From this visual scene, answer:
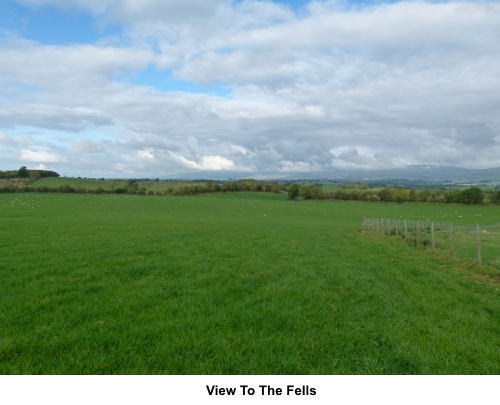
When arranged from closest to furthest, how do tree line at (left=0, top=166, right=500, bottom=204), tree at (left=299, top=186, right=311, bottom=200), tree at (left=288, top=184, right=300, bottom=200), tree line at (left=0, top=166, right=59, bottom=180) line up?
tree line at (left=0, top=166, right=500, bottom=204) → tree at (left=299, top=186, right=311, bottom=200) → tree at (left=288, top=184, right=300, bottom=200) → tree line at (left=0, top=166, right=59, bottom=180)

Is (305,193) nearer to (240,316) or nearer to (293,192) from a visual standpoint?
(293,192)

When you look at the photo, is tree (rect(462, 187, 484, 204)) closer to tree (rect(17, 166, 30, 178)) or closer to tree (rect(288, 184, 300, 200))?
tree (rect(288, 184, 300, 200))

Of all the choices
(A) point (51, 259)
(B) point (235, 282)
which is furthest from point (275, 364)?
(A) point (51, 259)

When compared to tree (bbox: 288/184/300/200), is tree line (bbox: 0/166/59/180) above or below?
above

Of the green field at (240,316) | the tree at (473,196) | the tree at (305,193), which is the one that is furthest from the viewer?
the tree at (305,193)

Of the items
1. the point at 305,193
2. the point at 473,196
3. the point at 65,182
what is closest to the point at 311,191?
the point at 305,193

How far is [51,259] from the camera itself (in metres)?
12.4

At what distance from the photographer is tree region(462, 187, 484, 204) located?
93562mm

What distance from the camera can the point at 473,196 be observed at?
9375 cm

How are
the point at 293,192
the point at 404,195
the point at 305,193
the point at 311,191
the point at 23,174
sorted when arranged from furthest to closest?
1. the point at 23,174
2. the point at 305,193
3. the point at 293,192
4. the point at 311,191
5. the point at 404,195

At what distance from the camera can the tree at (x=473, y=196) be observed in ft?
307

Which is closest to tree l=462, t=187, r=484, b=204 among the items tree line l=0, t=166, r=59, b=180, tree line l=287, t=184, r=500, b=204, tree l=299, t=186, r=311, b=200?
tree line l=287, t=184, r=500, b=204

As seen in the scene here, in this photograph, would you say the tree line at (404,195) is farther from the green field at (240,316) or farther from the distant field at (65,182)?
the green field at (240,316)

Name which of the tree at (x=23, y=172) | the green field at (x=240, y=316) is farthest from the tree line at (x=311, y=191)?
the green field at (x=240, y=316)
